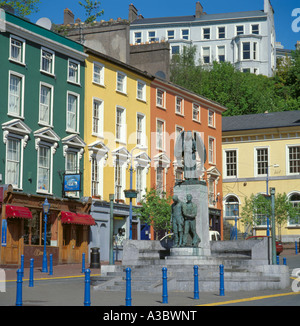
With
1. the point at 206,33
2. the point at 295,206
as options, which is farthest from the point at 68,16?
the point at 206,33

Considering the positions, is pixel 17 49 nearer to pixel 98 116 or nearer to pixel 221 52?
pixel 98 116

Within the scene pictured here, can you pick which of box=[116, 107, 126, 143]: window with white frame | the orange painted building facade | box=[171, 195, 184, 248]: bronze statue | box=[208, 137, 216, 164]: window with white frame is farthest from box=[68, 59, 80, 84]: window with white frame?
box=[171, 195, 184, 248]: bronze statue

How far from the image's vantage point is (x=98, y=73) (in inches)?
1747

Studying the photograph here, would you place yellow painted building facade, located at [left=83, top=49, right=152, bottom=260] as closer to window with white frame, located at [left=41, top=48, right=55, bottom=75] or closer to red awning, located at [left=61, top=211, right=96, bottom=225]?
red awning, located at [left=61, top=211, right=96, bottom=225]

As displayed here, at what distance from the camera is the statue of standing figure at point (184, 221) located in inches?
983

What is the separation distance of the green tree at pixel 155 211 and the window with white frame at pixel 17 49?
45.0 feet

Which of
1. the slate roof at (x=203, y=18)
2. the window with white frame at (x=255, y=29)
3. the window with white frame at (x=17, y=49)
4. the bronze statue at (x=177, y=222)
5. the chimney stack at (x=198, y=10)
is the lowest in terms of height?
the bronze statue at (x=177, y=222)

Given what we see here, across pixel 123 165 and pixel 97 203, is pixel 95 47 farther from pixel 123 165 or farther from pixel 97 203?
pixel 97 203

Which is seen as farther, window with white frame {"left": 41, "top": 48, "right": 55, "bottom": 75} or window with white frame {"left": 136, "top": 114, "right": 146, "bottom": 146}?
window with white frame {"left": 136, "top": 114, "right": 146, "bottom": 146}

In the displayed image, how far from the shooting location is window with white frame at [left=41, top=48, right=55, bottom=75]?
39094 millimetres

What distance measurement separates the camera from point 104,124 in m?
44.0

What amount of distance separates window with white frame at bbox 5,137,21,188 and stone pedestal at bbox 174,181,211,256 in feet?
41.9

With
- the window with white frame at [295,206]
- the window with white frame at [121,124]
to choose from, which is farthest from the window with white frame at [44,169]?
the window with white frame at [295,206]

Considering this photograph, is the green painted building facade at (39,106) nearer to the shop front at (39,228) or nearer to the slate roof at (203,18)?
the shop front at (39,228)
